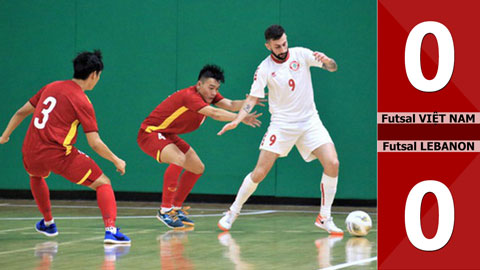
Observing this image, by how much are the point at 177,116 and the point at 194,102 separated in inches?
13.4

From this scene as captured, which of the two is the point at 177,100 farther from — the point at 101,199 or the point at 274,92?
the point at 101,199

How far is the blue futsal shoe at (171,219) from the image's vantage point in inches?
292

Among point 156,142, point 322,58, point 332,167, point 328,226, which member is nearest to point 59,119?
point 156,142

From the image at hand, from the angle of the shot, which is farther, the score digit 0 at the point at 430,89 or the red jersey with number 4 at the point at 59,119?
the red jersey with number 4 at the point at 59,119

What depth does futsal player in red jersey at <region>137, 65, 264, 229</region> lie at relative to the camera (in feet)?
24.7

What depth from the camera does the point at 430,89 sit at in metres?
2.71

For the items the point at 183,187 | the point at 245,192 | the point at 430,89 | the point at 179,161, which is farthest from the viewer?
the point at 183,187

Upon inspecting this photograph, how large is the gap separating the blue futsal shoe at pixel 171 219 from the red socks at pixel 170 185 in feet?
0.27

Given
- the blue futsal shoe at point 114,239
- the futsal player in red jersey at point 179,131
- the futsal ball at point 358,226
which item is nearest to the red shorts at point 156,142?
the futsal player in red jersey at point 179,131

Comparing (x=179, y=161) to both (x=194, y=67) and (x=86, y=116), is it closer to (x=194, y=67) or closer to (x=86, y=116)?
(x=86, y=116)

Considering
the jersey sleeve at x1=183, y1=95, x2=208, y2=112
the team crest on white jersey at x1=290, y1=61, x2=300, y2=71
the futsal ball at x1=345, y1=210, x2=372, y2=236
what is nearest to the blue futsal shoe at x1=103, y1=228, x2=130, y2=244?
the jersey sleeve at x1=183, y1=95, x2=208, y2=112

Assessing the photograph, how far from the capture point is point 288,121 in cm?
706

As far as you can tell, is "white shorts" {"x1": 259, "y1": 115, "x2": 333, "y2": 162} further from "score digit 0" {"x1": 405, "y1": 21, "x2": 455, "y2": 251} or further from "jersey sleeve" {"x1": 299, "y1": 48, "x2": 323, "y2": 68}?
"score digit 0" {"x1": 405, "y1": 21, "x2": 455, "y2": 251}

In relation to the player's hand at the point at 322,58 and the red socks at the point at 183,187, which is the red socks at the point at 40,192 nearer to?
the red socks at the point at 183,187
